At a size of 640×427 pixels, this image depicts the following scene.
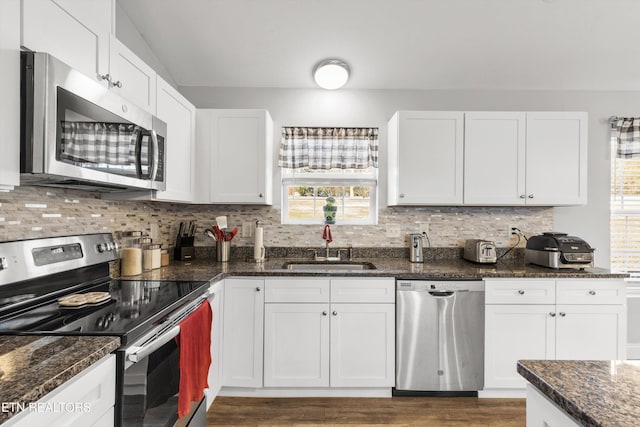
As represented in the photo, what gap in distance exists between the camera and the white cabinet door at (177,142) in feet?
7.28

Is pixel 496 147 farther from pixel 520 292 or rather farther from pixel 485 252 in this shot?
pixel 520 292

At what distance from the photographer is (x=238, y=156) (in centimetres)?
277

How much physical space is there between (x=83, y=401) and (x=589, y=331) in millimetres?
2921

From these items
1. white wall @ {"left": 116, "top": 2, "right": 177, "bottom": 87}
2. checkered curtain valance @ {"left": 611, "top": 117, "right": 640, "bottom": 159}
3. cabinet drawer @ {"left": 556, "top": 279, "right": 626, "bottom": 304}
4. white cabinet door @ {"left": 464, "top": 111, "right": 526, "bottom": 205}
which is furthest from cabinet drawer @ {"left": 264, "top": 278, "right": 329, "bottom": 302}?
checkered curtain valance @ {"left": 611, "top": 117, "right": 640, "bottom": 159}

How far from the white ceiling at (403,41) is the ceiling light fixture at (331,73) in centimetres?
5

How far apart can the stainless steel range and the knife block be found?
3.32ft

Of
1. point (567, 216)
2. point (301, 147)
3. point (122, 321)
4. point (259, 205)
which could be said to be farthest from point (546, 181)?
point (122, 321)

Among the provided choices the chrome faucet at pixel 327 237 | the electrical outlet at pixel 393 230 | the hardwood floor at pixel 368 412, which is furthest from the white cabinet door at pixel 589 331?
the chrome faucet at pixel 327 237

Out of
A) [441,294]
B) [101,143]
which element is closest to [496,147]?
[441,294]

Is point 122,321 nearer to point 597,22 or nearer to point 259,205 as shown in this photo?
point 259,205

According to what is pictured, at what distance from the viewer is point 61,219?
173cm

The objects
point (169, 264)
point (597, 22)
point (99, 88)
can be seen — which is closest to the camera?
point (99, 88)

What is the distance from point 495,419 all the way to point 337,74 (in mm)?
2756

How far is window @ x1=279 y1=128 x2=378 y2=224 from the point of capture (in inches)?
121
